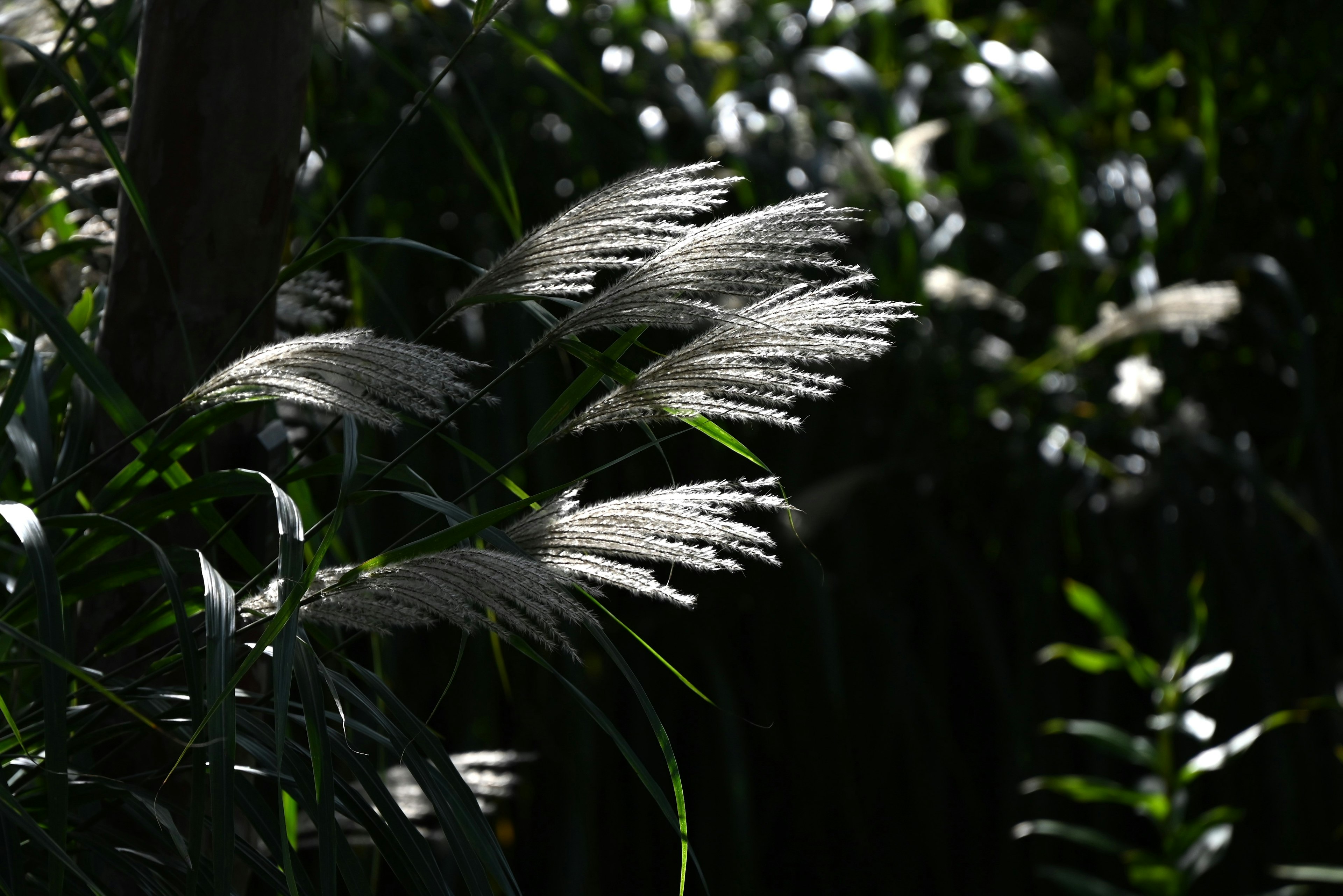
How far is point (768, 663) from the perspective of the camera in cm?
154

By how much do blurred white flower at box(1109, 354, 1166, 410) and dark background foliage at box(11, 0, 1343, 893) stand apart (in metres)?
0.06

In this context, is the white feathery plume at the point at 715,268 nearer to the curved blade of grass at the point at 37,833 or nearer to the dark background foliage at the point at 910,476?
the curved blade of grass at the point at 37,833

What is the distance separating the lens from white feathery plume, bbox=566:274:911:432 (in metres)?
0.44

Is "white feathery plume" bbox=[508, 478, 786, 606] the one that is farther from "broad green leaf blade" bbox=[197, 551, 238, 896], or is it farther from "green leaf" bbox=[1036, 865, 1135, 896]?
"green leaf" bbox=[1036, 865, 1135, 896]

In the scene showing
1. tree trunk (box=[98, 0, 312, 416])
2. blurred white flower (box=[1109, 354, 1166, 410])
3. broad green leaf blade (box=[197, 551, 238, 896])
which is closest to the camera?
broad green leaf blade (box=[197, 551, 238, 896])

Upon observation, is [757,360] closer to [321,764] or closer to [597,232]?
[597,232]

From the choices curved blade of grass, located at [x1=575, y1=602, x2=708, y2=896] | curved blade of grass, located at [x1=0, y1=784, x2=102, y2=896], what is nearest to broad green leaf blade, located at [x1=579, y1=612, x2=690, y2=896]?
curved blade of grass, located at [x1=575, y1=602, x2=708, y2=896]

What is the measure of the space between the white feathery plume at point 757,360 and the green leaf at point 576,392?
27 mm

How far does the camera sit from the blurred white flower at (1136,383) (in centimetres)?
159

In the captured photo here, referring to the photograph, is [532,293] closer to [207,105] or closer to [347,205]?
[207,105]

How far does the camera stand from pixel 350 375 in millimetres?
467

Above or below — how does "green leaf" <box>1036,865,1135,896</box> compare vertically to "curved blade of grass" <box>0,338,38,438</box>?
below

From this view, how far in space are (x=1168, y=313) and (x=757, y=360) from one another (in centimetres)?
124

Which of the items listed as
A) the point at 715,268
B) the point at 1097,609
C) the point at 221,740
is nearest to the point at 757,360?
the point at 715,268
